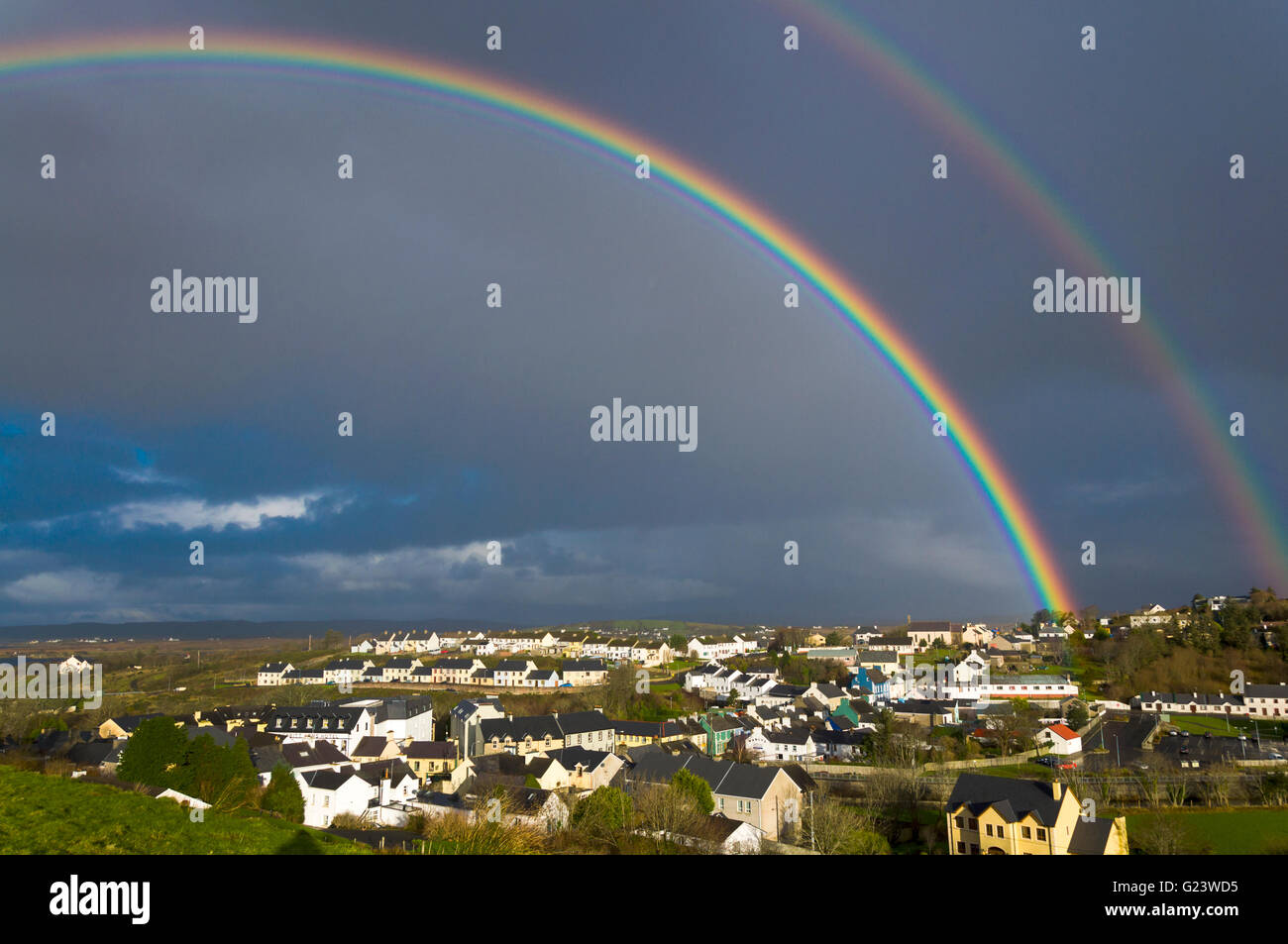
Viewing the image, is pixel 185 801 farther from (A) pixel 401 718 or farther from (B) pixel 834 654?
(B) pixel 834 654

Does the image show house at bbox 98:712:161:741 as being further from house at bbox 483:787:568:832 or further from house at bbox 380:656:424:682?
house at bbox 380:656:424:682

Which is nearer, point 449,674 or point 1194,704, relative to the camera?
point 1194,704

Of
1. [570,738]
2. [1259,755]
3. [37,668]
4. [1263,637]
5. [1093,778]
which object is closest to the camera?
[1093,778]

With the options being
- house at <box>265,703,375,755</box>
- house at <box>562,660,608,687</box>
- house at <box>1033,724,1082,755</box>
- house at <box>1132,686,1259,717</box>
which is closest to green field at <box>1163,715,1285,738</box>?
house at <box>1132,686,1259,717</box>

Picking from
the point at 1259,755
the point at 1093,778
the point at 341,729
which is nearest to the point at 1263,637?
the point at 1259,755

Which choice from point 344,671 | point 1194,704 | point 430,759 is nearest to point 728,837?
point 430,759
